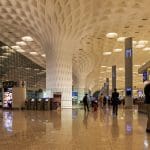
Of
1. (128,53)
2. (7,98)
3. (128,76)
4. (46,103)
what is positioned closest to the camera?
(46,103)

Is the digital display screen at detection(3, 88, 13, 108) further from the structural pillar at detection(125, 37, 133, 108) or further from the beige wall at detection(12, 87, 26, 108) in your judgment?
the structural pillar at detection(125, 37, 133, 108)

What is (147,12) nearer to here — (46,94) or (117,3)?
(117,3)

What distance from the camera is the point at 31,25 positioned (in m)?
31.2

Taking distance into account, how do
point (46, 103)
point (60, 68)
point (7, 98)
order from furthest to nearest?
point (7, 98)
point (46, 103)
point (60, 68)

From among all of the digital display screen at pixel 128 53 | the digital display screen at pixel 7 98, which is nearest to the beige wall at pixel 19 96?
the digital display screen at pixel 7 98

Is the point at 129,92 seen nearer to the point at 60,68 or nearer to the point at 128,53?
the point at 128,53

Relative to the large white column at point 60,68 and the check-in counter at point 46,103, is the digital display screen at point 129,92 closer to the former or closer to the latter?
the large white column at point 60,68

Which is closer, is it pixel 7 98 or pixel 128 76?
pixel 7 98

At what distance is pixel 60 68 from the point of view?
3291cm

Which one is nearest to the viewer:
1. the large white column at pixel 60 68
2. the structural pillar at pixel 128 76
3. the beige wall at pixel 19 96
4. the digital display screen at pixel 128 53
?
the large white column at pixel 60 68

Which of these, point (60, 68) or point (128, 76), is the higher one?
point (60, 68)

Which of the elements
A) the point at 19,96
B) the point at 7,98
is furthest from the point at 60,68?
the point at 7,98

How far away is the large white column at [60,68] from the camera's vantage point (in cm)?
3200

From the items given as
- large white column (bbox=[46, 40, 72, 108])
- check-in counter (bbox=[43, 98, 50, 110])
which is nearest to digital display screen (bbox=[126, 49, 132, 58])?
large white column (bbox=[46, 40, 72, 108])
